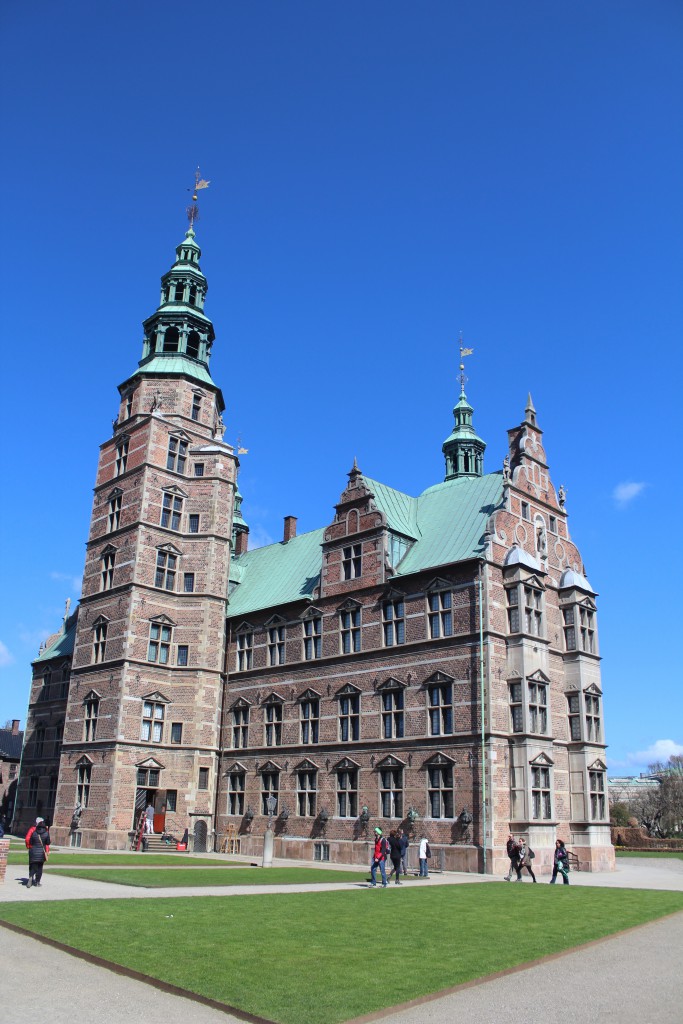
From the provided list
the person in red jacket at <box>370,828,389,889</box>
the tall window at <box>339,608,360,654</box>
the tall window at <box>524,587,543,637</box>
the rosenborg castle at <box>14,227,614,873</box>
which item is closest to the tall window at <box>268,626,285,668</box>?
the rosenborg castle at <box>14,227,614,873</box>

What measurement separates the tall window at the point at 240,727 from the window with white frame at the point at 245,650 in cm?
233

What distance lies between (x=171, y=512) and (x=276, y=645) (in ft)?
32.6

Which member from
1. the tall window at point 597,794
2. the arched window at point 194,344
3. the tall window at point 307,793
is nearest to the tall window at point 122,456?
the arched window at point 194,344

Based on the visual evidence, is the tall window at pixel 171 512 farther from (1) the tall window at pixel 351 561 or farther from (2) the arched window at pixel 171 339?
(1) the tall window at pixel 351 561

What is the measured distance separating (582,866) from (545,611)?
11.1 metres

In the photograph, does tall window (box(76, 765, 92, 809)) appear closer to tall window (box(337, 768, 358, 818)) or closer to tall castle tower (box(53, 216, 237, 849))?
tall castle tower (box(53, 216, 237, 849))

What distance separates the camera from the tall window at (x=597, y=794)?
38156mm

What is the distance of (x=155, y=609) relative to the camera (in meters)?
46.5

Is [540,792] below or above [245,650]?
below

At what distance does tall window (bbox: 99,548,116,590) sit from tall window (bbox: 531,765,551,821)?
25.7 meters

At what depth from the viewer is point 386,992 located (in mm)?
10406

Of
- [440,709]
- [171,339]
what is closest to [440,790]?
[440,709]

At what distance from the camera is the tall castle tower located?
43.9 metres

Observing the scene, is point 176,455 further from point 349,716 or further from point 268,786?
point 268,786
